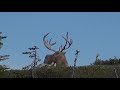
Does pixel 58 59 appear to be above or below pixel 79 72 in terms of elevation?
above

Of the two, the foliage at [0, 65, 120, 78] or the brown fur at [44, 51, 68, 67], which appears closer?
the foliage at [0, 65, 120, 78]

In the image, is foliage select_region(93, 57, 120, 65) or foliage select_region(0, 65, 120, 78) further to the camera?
foliage select_region(93, 57, 120, 65)

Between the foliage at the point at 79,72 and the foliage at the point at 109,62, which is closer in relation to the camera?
the foliage at the point at 79,72

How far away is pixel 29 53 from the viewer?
9734 millimetres

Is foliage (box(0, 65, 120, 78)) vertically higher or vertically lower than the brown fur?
lower

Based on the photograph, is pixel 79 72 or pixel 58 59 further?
pixel 58 59

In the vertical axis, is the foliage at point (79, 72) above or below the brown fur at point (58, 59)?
below
